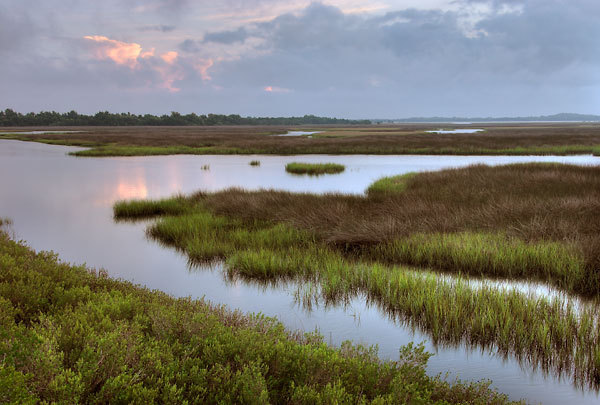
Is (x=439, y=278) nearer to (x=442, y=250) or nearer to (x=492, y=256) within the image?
(x=442, y=250)

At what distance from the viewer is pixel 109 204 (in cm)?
2167

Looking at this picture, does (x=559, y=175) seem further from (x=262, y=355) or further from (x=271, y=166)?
(x=271, y=166)

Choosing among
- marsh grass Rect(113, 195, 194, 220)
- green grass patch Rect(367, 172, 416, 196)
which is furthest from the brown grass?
marsh grass Rect(113, 195, 194, 220)

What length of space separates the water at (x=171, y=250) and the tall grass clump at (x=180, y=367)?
881 mm

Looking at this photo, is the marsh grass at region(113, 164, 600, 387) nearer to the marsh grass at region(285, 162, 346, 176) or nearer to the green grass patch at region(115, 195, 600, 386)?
the green grass patch at region(115, 195, 600, 386)

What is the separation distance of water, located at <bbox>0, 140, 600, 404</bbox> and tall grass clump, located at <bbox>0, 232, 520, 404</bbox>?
34.7 inches

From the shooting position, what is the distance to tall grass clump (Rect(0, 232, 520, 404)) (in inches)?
166

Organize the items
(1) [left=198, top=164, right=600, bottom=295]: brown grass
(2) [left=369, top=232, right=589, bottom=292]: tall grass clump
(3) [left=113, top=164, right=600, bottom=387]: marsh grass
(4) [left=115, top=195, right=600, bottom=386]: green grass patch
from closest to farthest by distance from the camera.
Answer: (4) [left=115, top=195, right=600, bottom=386]: green grass patch
(3) [left=113, top=164, right=600, bottom=387]: marsh grass
(2) [left=369, top=232, right=589, bottom=292]: tall grass clump
(1) [left=198, top=164, right=600, bottom=295]: brown grass

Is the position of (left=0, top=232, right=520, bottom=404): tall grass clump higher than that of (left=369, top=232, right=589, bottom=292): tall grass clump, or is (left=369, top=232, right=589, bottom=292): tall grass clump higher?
(left=0, top=232, right=520, bottom=404): tall grass clump

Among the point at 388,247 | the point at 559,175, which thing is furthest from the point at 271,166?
the point at 388,247

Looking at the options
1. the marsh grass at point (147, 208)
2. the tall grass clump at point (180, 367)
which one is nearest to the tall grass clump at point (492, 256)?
the tall grass clump at point (180, 367)

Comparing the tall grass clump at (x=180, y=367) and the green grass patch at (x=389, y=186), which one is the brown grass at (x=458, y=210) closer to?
the green grass patch at (x=389, y=186)

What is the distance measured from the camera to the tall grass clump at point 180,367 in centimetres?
422

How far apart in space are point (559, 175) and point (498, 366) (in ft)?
58.9
